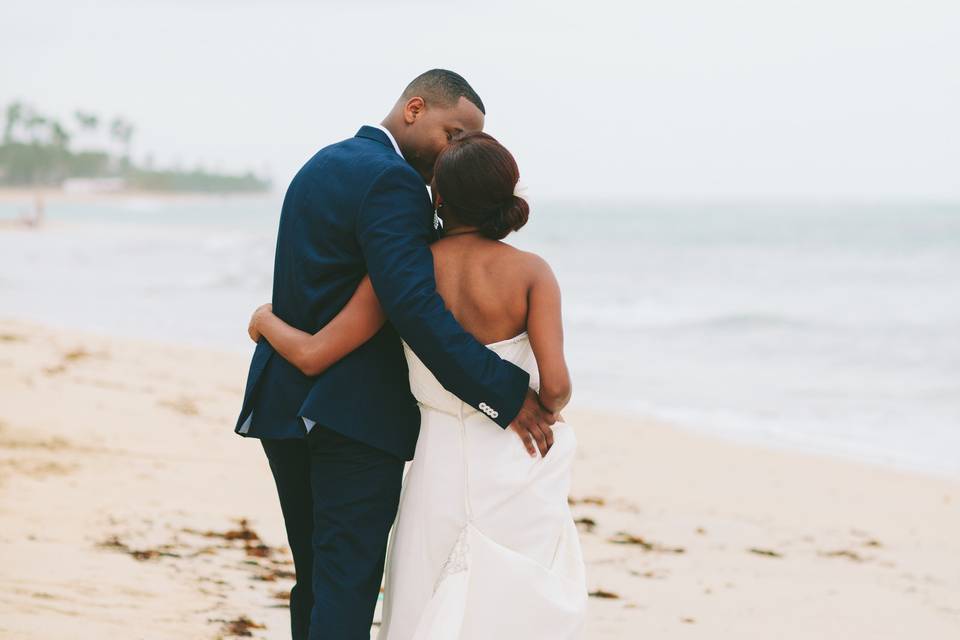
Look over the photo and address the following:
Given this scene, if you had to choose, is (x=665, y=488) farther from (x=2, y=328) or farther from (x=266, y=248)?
(x=266, y=248)

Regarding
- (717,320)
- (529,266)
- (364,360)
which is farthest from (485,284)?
(717,320)

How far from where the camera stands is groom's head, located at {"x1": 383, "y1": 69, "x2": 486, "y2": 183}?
279cm

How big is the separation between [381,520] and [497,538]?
307 millimetres

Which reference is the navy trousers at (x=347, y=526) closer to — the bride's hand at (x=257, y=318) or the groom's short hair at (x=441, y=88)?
the bride's hand at (x=257, y=318)

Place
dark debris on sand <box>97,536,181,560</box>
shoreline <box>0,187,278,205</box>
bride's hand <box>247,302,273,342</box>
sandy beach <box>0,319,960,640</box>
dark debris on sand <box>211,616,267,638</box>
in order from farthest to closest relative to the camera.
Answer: shoreline <box>0,187,278,205</box> < dark debris on sand <box>97,536,181,560</box> < sandy beach <box>0,319,960,640</box> < dark debris on sand <box>211,616,267,638</box> < bride's hand <box>247,302,273,342</box>

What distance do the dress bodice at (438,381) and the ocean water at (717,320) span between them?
622 cm

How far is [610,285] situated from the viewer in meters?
25.2

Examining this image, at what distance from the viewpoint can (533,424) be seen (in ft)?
8.70

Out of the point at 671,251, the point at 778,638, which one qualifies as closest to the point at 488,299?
the point at 778,638

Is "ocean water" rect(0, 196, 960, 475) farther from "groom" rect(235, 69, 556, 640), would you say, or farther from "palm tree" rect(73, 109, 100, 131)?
"palm tree" rect(73, 109, 100, 131)

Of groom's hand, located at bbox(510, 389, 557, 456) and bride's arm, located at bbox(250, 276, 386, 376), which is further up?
bride's arm, located at bbox(250, 276, 386, 376)

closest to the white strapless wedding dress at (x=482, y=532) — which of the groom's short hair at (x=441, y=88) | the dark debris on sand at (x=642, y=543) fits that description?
the groom's short hair at (x=441, y=88)

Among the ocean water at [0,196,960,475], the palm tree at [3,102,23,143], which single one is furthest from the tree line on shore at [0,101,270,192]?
the ocean water at [0,196,960,475]

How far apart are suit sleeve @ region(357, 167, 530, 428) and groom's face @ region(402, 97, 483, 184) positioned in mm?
248
